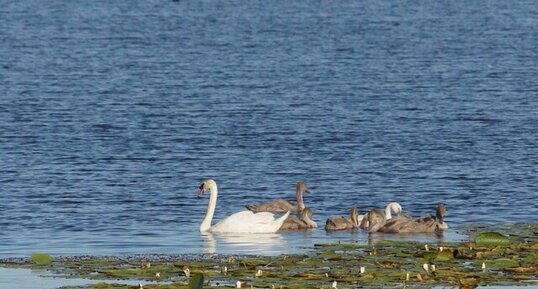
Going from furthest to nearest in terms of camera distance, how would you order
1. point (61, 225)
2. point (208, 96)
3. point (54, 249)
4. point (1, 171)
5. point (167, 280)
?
point (208, 96) < point (1, 171) < point (61, 225) < point (54, 249) < point (167, 280)

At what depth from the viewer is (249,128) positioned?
38.6 m

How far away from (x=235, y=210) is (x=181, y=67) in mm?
30007

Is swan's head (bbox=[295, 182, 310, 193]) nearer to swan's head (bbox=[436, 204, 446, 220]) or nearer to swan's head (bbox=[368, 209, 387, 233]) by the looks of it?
swan's head (bbox=[368, 209, 387, 233])

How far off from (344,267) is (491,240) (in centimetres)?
241

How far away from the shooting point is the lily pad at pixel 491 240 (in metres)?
20.5

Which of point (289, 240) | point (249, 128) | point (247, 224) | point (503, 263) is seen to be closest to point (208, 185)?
point (247, 224)

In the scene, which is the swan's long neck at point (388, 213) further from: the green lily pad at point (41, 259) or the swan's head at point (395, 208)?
the green lily pad at point (41, 259)

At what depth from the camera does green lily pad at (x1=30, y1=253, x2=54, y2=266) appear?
797 inches

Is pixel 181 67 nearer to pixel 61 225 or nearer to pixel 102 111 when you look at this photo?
pixel 102 111

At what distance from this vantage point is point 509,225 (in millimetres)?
24031

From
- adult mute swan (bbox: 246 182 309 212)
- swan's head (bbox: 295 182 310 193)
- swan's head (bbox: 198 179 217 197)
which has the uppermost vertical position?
swan's head (bbox: 295 182 310 193)

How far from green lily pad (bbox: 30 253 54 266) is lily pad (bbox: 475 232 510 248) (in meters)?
5.49

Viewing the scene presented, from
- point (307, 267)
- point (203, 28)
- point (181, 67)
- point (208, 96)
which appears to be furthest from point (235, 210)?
point (203, 28)

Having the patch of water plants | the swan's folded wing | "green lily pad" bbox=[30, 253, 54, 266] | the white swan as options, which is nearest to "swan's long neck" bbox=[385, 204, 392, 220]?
the white swan
